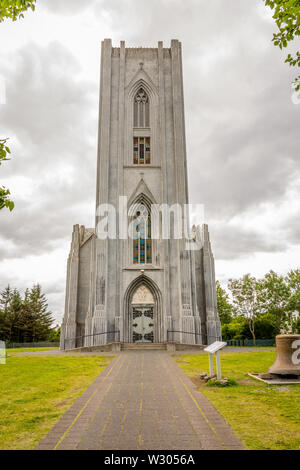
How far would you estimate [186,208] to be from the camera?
82.2 feet

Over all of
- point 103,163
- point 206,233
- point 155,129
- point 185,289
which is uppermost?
point 155,129

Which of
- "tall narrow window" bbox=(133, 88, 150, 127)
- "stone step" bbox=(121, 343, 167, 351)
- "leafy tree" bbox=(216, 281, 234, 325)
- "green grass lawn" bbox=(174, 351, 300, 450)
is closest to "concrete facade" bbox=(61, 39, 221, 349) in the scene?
"tall narrow window" bbox=(133, 88, 150, 127)

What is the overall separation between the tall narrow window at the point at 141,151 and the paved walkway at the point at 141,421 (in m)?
21.7

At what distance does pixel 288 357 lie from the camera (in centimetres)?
915

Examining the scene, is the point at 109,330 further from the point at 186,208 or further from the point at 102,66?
the point at 102,66

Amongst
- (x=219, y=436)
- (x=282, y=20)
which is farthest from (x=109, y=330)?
(x=282, y=20)

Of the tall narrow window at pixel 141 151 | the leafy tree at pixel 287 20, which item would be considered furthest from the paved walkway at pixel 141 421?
the tall narrow window at pixel 141 151

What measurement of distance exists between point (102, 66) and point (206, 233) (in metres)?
17.0

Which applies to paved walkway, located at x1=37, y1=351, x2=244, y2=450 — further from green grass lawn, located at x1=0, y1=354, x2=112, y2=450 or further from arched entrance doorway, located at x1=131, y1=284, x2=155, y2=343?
arched entrance doorway, located at x1=131, y1=284, x2=155, y2=343

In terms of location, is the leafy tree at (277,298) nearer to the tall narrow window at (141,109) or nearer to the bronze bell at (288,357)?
the tall narrow window at (141,109)

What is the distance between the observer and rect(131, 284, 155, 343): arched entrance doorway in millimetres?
24000

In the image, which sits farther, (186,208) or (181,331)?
(186,208)

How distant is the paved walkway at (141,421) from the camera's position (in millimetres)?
4281

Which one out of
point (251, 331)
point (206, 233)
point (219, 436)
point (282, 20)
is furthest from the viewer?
point (251, 331)
